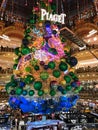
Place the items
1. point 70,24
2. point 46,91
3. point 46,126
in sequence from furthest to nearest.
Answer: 1. point 70,24
2. point 46,91
3. point 46,126

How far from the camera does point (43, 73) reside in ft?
15.5

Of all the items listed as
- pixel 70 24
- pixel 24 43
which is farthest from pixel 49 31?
pixel 70 24

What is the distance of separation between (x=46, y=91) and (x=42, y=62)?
1.72 feet

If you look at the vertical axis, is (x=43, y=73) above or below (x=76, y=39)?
below

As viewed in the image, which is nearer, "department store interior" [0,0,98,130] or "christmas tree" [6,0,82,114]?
"christmas tree" [6,0,82,114]

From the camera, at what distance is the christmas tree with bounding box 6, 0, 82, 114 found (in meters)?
4.77

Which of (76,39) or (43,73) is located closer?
(43,73)

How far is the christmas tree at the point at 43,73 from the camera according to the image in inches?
188

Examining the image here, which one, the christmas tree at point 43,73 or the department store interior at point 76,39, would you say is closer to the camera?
the christmas tree at point 43,73

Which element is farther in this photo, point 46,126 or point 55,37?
point 55,37

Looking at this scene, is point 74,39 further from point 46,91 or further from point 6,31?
point 6,31

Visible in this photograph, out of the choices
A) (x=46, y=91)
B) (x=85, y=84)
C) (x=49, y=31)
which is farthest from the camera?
(x=85, y=84)

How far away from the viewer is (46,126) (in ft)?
14.4

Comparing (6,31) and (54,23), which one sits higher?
(6,31)
